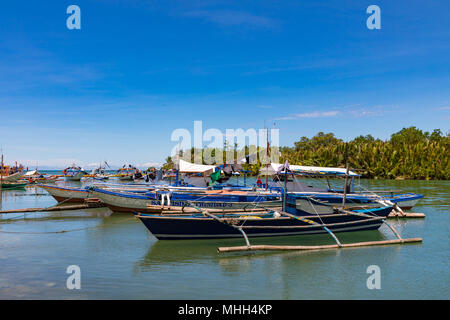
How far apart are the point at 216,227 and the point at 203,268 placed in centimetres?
377

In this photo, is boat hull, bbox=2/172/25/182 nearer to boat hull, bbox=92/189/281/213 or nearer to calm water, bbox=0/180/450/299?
boat hull, bbox=92/189/281/213

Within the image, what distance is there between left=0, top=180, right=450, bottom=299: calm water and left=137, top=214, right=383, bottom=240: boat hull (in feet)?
1.42

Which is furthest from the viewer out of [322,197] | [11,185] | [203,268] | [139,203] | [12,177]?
[12,177]

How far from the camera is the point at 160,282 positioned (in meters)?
13.8

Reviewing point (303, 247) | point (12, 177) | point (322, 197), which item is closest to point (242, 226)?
point (303, 247)

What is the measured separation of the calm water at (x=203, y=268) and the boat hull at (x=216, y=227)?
0.43m

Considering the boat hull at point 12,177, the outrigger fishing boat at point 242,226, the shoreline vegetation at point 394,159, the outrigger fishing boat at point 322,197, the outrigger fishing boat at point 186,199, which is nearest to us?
the outrigger fishing boat at point 242,226

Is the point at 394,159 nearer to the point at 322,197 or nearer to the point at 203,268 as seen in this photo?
the point at 322,197

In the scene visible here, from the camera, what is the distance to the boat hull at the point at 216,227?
733 inches

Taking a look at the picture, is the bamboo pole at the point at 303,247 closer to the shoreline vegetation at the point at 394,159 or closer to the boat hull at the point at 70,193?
the boat hull at the point at 70,193

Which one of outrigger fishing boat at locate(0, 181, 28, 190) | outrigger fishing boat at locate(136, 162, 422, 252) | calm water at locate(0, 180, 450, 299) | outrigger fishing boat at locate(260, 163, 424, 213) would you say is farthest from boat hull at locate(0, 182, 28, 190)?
outrigger fishing boat at locate(136, 162, 422, 252)

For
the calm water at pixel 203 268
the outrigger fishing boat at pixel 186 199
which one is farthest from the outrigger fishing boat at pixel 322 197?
the calm water at pixel 203 268

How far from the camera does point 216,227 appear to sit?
19.0m

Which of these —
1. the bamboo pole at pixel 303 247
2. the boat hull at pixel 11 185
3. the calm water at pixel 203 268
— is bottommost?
the calm water at pixel 203 268
